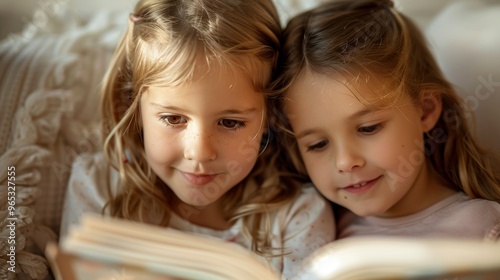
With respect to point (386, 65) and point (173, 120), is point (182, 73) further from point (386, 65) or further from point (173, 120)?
point (386, 65)

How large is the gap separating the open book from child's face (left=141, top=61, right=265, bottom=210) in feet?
1.02

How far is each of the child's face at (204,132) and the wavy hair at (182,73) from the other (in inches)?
0.9

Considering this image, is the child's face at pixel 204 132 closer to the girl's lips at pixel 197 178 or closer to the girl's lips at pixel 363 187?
the girl's lips at pixel 197 178

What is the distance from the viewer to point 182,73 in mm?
872

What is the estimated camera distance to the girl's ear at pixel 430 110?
100 cm

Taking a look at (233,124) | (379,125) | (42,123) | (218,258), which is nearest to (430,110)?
(379,125)

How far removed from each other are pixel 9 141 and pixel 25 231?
184 millimetres

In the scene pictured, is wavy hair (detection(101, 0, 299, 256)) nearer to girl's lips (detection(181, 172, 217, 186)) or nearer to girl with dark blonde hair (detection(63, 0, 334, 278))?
girl with dark blonde hair (detection(63, 0, 334, 278))

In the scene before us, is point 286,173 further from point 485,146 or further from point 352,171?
point 485,146

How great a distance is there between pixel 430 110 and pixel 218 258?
584 millimetres

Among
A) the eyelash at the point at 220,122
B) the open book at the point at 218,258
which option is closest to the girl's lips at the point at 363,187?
the eyelash at the point at 220,122

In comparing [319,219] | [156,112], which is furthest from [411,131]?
[156,112]

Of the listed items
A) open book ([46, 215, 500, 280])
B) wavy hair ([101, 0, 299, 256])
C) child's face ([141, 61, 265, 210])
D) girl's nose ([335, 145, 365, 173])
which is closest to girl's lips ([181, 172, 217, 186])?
child's face ([141, 61, 265, 210])

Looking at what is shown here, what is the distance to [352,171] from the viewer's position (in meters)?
0.94
